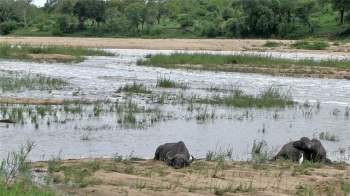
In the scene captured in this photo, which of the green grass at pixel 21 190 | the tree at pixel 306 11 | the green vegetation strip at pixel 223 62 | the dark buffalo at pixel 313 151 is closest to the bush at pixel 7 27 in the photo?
the tree at pixel 306 11

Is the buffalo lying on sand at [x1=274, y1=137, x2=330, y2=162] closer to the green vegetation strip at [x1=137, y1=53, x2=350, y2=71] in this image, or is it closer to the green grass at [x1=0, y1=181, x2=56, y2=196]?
the green grass at [x1=0, y1=181, x2=56, y2=196]

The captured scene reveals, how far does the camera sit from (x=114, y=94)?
82.4 ft

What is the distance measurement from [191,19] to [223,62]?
1749 inches

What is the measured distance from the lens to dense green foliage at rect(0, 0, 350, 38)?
75062mm

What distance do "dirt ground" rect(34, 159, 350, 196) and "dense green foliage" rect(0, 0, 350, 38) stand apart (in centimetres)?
5835

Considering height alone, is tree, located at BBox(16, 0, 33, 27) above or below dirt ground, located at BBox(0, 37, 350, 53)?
above

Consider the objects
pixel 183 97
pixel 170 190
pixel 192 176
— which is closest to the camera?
pixel 170 190

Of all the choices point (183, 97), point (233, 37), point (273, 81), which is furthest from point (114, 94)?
point (233, 37)

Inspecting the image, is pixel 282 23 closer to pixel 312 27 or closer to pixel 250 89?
pixel 312 27

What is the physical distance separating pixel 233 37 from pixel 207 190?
65.9 m

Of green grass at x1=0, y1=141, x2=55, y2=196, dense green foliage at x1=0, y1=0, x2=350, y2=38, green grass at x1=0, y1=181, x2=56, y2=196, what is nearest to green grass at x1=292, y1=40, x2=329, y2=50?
dense green foliage at x1=0, y1=0, x2=350, y2=38

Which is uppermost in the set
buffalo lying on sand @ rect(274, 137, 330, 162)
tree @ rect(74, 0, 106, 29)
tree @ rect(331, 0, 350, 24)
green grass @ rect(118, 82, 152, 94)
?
tree @ rect(331, 0, 350, 24)

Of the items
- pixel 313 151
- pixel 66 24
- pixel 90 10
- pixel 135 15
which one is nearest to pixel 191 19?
pixel 135 15

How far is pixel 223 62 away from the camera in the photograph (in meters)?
41.4
